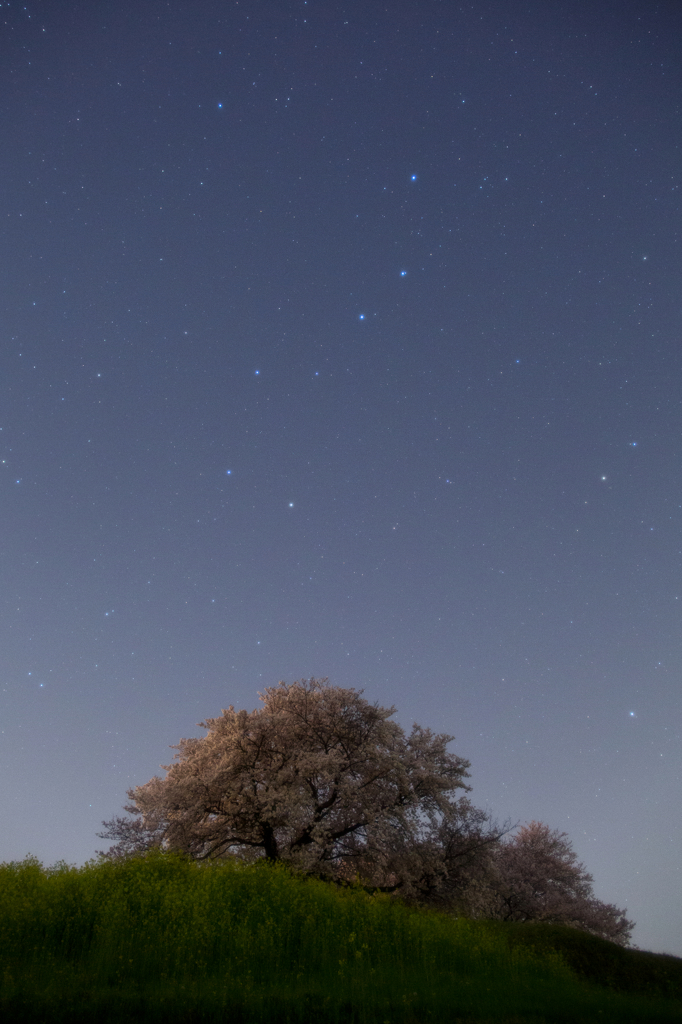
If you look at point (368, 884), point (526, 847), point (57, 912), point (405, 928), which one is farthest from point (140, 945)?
point (526, 847)

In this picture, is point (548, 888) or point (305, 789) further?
point (548, 888)

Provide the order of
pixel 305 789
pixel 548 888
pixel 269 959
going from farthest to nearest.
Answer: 1. pixel 548 888
2. pixel 305 789
3. pixel 269 959

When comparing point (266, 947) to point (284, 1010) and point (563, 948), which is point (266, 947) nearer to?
point (284, 1010)

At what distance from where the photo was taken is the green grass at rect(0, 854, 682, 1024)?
11.1 meters

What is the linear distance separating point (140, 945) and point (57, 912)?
8.97 ft

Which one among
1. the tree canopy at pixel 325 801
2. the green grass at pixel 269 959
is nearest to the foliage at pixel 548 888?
the tree canopy at pixel 325 801

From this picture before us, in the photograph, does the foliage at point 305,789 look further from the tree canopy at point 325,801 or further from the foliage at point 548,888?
the foliage at point 548,888

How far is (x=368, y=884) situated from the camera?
27844 millimetres

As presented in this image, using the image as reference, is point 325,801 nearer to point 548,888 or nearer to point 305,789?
point 305,789

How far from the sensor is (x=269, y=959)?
47.4 ft

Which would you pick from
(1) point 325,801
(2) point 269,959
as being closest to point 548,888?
(1) point 325,801

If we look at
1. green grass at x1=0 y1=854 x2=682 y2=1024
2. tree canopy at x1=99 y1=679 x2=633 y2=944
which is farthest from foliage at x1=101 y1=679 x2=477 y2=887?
green grass at x1=0 y1=854 x2=682 y2=1024

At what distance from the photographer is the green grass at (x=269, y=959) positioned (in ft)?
36.4

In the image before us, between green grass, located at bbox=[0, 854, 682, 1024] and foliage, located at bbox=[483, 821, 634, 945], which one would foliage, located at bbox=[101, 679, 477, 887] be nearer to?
green grass, located at bbox=[0, 854, 682, 1024]
